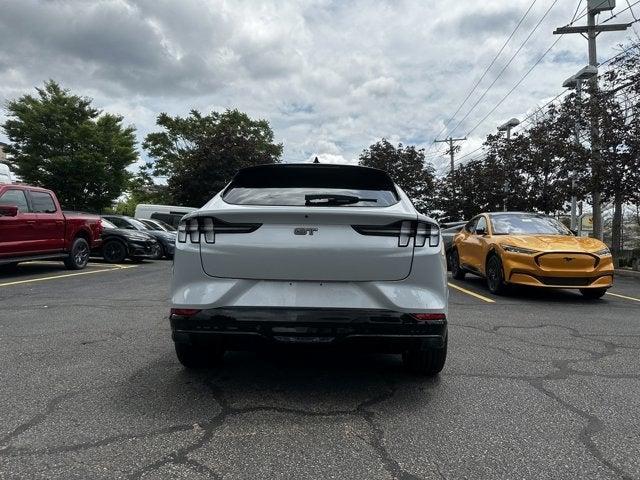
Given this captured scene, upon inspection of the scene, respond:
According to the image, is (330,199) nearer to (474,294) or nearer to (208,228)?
(208,228)

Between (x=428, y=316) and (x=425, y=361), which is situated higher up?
(x=428, y=316)

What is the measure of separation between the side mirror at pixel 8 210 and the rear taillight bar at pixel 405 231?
8.72m

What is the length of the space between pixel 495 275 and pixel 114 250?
37.0ft

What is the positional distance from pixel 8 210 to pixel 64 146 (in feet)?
71.8

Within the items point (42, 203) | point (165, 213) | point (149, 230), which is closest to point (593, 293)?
point (42, 203)

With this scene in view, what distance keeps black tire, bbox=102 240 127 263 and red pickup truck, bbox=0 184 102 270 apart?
2379mm

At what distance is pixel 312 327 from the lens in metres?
3.04

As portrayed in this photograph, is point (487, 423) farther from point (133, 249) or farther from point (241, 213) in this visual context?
point (133, 249)

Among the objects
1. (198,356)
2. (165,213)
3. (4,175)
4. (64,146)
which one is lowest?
(198,356)

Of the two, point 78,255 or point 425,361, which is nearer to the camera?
point 425,361

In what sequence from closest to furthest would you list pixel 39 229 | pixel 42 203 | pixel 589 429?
pixel 589 429 → pixel 39 229 → pixel 42 203

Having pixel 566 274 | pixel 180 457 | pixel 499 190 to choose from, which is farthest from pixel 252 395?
pixel 499 190

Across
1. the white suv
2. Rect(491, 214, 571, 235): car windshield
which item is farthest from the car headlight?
the white suv

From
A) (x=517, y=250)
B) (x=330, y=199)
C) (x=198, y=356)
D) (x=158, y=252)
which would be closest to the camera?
(x=330, y=199)
